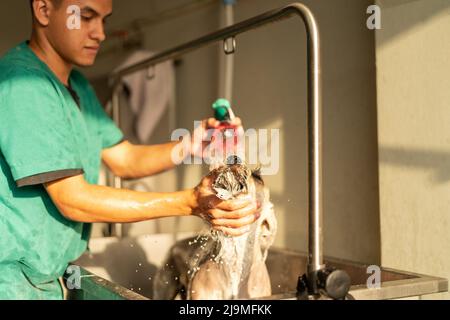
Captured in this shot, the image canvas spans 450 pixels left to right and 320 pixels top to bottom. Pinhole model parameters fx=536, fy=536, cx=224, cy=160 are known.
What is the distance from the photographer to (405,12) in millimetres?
1146

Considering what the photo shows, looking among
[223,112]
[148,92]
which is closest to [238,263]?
[223,112]

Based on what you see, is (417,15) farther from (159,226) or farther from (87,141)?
(159,226)

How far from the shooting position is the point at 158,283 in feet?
4.64

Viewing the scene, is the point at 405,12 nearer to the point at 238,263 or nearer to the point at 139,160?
the point at 238,263

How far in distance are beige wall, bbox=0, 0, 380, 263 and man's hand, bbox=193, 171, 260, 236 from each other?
0.48 m

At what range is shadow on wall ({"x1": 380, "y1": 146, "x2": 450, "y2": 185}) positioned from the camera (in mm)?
1081

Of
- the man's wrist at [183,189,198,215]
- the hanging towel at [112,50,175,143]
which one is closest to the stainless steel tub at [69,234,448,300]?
the man's wrist at [183,189,198,215]

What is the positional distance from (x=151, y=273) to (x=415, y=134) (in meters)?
0.86

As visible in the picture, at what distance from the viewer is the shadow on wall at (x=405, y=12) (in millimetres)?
1090

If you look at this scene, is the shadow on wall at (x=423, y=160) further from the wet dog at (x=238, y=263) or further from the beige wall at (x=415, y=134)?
the wet dog at (x=238, y=263)

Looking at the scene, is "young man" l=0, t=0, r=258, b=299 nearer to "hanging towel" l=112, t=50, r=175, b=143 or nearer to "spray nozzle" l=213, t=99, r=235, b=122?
"spray nozzle" l=213, t=99, r=235, b=122

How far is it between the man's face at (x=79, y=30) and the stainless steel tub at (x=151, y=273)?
19.8 inches

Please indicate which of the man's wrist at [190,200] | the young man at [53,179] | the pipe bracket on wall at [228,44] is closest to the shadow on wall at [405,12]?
the pipe bracket on wall at [228,44]
